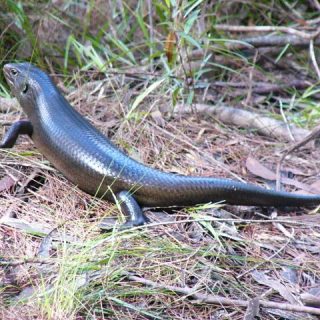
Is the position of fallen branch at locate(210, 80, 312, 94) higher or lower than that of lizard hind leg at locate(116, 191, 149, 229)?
lower

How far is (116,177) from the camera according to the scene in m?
3.95

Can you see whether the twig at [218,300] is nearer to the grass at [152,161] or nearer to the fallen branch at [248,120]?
the grass at [152,161]

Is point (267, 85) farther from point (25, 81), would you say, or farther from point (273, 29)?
point (25, 81)

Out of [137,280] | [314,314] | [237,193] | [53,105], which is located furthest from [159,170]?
[314,314]

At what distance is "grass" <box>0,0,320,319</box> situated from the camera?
9.82 ft

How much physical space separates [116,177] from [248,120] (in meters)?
1.55

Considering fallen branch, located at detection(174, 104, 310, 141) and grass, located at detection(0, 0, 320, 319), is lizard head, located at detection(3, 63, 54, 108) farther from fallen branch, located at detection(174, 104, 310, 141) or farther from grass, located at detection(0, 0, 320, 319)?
fallen branch, located at detection(174, 104, 310, 141)

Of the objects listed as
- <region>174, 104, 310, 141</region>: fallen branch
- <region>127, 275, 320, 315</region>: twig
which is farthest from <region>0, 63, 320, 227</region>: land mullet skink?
<region>174, 104, 310, 141</region>: fallen branch

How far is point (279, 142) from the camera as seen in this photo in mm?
4980

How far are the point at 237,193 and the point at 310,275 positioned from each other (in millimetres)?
737

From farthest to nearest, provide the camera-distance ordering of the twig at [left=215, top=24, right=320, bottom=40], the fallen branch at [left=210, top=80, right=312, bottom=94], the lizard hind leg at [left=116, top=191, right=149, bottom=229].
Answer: the fallen branch at [left=210, top=80, right=312, bottom=94] < the twig at [left=215, top=24, right=320, bottom=40] < the lizard hind leg at [left=116, top=191, right=149, bottom=229]

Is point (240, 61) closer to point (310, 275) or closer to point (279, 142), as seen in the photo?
point (279, 142)

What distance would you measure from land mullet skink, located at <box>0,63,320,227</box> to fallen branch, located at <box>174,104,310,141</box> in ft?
3.23

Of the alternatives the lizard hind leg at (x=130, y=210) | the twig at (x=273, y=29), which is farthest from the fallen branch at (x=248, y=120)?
the lizard hind leg at (x=130, y=210)
